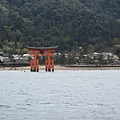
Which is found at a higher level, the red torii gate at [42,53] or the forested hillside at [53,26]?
the forested hillside at [53,26]

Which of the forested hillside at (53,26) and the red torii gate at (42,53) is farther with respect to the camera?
the forested hillside at (53,26)

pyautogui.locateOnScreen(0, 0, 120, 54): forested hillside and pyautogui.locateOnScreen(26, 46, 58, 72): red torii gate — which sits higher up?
pyautogui.locateOnScreen(0, 0, 120, 54): forested hillside

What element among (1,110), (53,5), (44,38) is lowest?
(1,110)

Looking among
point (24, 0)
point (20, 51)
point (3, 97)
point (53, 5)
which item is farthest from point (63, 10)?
point (3, 97)

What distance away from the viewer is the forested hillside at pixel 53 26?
508 ft

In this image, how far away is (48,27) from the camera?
6594 inches

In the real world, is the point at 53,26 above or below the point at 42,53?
above

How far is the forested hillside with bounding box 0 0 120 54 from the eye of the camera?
508ft

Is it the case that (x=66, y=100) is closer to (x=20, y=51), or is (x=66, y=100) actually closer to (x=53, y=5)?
(x=20, y=51)

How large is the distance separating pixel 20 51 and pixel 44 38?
1632 cm

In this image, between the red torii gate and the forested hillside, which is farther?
the forested hillside

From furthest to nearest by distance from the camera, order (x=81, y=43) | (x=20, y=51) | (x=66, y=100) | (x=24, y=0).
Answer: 1. (x=24, y=0)
2. (x=81, y=43)
3. (x=20, y=51)
4. (x=66, y=100)

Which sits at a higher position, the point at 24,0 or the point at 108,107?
the point at 24,0

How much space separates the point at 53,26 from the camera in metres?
169
